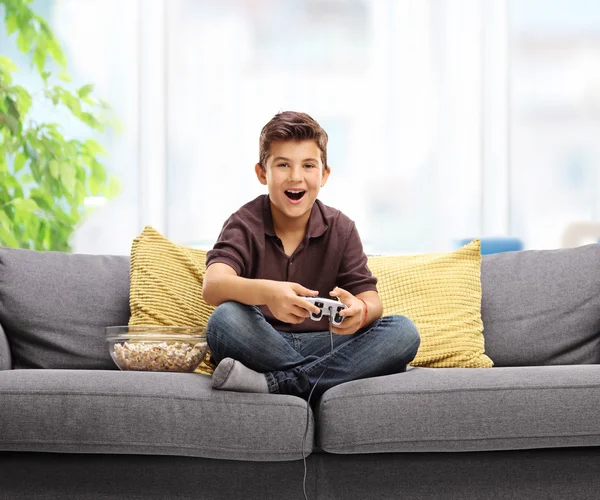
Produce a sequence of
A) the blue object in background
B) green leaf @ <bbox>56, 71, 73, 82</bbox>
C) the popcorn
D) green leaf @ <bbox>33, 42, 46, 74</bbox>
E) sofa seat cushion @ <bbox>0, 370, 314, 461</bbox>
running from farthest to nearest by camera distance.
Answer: green leaf @ <bbox>56, 71, 73, 82</bbox> → green leaf @ <bbox>33, 42, 46, 74</bbox> → the blue object in background → the popcorn → sofa seat cushion @ <bbox>0, 370, 314, 461</bbox>

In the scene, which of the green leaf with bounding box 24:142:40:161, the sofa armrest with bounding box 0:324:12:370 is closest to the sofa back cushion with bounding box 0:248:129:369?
the sofa armrest with bounding box 0:324:12:370

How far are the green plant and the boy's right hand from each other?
2.11 metres

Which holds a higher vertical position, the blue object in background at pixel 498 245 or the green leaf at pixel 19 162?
the green leaf at pixel 19 162

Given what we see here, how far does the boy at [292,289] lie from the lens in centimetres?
175

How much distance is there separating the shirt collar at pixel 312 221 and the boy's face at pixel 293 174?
6 cm

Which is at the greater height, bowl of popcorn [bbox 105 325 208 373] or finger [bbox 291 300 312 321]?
finger [bbox 291 300 312 321]

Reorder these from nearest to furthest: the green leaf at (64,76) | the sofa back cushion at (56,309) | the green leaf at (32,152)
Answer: the sofa back cushion at (56,309) < the green leaf at (32,152) < the green leaf at (64,76)

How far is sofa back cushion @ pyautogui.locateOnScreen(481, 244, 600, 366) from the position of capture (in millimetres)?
2164

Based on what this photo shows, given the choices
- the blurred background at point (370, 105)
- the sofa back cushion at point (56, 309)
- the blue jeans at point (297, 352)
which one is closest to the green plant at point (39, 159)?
the blurred background at point (370, 105)

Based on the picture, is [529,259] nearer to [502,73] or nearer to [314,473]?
[314,473]

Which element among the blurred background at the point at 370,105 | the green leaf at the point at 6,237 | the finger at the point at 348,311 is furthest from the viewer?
the blurred background at the point at 370,105

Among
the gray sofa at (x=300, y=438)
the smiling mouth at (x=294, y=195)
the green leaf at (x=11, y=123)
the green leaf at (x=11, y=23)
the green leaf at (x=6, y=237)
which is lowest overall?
the gray sofa at (x=300, y=438)

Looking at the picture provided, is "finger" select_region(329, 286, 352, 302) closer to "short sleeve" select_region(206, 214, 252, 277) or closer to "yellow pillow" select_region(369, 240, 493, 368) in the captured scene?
"short sleeve" select_region(206, 214, 252, 277)

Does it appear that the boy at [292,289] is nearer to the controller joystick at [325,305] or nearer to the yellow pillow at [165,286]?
the controller joystick at [325,305]
